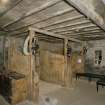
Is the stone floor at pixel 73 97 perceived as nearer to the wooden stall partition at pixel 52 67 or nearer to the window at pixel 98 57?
the wooden stall partition at pixel 52 67

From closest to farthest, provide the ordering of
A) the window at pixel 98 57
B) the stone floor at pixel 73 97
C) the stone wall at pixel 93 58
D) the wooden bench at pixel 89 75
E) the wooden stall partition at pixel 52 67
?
1. the stone floor at pixel 73 97
2. the wooden stall partition at pixel 52 67
3. the wooden bench at pixel 89 75
4. the stone wall at pixel 93 58
5. the window at pixel 98 57

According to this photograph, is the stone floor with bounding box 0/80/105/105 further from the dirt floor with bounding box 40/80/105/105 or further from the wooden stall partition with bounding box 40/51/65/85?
the wooden stall partition with bounding box 40/51/65/85

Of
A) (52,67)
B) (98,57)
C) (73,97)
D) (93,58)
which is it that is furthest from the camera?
(93,58)

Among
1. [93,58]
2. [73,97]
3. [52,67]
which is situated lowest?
[73,97]

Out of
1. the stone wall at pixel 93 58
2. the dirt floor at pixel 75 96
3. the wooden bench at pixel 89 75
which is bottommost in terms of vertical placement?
the dirt floor at pixel 75 96

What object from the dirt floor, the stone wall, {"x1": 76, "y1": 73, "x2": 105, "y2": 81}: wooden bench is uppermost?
the stone wall

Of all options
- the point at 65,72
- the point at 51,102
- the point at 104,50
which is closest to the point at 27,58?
the point at 51,102

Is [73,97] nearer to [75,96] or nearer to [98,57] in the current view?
[75,96]

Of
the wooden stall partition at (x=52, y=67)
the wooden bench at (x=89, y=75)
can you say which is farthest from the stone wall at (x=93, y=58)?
the wooden stall partition at (x=52, y=67)

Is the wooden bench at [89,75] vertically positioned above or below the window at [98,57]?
below

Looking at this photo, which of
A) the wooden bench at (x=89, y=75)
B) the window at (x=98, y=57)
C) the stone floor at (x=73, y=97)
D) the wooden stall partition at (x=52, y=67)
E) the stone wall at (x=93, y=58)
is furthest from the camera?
Answer: the window at (x=98, y=57)

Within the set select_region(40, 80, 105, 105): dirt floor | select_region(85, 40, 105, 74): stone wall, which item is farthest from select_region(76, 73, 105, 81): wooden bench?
select_region(40, 80, 105, 105): dirt floor

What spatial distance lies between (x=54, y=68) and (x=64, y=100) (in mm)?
2166

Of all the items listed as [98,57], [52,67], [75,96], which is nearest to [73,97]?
[75,96]
